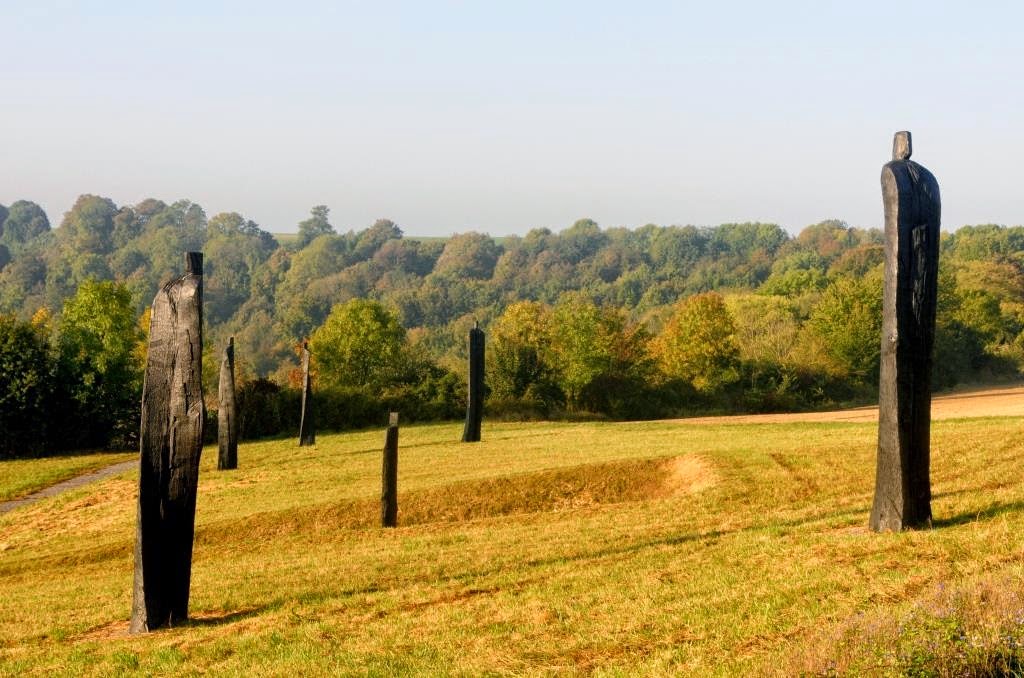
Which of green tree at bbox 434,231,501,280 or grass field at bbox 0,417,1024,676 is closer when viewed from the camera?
grass field at bbox 0,417,1024,676

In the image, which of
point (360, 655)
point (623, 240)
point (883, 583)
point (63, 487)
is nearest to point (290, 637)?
point (360, 655)

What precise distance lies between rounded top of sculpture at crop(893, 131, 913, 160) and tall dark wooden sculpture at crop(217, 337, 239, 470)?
74.1 ft

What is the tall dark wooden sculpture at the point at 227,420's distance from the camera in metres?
31.1

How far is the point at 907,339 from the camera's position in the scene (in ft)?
39.8

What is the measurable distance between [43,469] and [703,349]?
37555 mm

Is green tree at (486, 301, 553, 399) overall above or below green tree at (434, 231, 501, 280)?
below

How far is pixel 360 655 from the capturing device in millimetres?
9547

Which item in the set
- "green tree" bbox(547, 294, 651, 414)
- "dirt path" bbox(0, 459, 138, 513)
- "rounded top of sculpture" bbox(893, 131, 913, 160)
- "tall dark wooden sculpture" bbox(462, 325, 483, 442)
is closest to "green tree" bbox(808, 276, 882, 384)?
"green tree" bbox(547, 294, 651, 414)

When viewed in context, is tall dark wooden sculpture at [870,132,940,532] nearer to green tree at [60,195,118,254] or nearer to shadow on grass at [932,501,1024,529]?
shadow on grass at [932,501,1024,529]

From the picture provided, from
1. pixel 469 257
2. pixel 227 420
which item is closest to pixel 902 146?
pixel 227 420

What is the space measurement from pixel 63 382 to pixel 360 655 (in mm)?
39572

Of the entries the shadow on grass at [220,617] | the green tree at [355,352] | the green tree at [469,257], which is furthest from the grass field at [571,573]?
the green tree at [469,257]

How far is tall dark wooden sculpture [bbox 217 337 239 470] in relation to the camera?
3112 centimetres

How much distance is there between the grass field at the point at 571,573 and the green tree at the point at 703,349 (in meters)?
35.8
